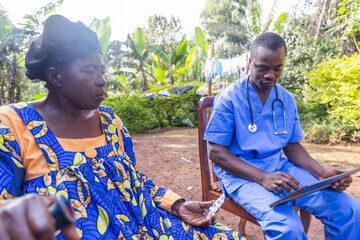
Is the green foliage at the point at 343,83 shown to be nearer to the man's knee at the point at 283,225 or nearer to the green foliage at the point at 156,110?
the green foliage at the point at 156,110

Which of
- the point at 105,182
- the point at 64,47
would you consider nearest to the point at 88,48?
the point at 64,47

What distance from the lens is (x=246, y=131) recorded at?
1675mm

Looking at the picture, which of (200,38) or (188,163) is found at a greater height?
(200,38)

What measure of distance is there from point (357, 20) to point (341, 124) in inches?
98.6

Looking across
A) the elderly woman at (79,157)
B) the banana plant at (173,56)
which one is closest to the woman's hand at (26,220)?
the elderly woman at (79,157)

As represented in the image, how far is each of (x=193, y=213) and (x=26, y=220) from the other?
995mm

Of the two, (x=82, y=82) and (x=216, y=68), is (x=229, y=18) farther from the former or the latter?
(x=82, y=82)

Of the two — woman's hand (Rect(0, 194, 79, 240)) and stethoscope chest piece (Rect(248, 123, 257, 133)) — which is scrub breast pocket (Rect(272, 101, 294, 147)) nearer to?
stethoscope chest piece (Rect(248, 123, 257, 133))

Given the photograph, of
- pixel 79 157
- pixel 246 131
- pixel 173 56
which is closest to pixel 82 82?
pixel 79 157

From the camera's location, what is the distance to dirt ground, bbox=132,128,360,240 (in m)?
2.80

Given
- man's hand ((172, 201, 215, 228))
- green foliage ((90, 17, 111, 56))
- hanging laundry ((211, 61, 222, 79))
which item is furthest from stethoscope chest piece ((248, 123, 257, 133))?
green foliage ((90, 17, 111, 56))

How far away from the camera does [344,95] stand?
5359mm

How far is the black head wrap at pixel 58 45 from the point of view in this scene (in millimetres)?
1066

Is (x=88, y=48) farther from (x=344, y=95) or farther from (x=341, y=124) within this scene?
(x=341, y=124)
